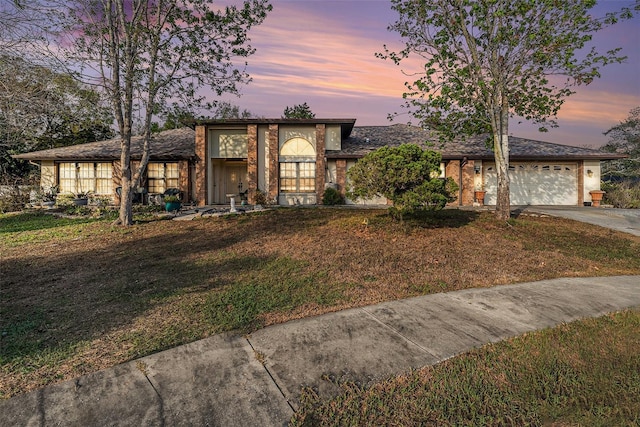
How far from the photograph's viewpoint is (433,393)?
270cm

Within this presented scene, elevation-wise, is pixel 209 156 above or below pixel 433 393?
above

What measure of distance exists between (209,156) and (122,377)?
671 inches

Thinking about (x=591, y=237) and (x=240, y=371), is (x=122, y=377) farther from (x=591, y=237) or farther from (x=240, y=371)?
(x=591, y=237)

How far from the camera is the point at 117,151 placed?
61.5 feet

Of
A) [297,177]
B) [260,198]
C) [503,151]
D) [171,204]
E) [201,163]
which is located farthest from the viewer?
[297,177]

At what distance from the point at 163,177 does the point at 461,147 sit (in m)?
17.8

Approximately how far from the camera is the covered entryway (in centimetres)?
1961

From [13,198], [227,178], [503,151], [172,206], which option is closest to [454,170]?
[503,151]

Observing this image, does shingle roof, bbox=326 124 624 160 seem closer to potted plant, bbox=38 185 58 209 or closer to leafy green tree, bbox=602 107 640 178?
leafy green tree, bbox=602 107 640 178

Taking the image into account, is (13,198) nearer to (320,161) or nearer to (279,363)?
(320,161)

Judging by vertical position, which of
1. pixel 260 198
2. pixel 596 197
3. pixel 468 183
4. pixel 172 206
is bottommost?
pixel 172 206

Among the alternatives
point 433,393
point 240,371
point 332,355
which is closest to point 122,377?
point 240,371

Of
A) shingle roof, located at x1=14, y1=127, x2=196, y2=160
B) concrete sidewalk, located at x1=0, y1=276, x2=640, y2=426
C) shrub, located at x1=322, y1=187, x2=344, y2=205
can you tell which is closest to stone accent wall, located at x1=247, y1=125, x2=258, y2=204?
shingle roof, located at x1=14, y1=127, x2=196, y2=160

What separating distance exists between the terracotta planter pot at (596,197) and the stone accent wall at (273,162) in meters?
17.8
